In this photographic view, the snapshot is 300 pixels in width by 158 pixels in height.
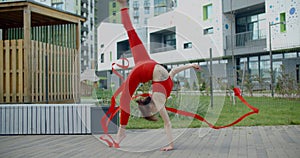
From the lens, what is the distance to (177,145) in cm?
604

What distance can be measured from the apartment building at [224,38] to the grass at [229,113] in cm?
60

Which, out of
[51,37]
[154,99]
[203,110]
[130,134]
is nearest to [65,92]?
[51,37]

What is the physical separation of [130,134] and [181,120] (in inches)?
86.4

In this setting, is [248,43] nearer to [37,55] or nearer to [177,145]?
[37,55]

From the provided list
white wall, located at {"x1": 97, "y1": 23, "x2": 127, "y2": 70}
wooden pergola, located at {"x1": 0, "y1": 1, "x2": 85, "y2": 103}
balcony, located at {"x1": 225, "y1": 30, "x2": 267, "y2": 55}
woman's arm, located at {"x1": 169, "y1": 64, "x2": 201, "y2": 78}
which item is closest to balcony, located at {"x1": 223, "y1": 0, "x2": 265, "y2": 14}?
balcony, located at {"x1": 225, "y1": 30, "x2": 267, "y2": 55}

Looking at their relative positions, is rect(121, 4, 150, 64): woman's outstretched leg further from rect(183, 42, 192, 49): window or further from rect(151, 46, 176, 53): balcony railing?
rect(183, 42, 192, 49): window

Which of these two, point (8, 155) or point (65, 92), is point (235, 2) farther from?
point (8, 155)

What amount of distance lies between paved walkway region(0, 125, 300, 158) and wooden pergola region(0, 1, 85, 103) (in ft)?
8.24

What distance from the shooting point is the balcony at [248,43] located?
73.1 ft

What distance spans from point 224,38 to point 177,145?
19.4 m

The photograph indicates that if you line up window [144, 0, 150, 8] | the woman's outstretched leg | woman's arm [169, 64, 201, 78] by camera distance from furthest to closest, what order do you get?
woman's arm [169, 64, 201, 78], the woman's outstretched leg, window [144, 0, 150, 8]

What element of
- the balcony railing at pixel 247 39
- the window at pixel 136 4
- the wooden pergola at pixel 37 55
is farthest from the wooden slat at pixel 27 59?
the balcony railing at pixel 247 39

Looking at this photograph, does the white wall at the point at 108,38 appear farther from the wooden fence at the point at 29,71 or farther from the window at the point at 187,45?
the wooden fence at the point at 29,71

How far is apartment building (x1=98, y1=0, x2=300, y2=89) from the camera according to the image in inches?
152
